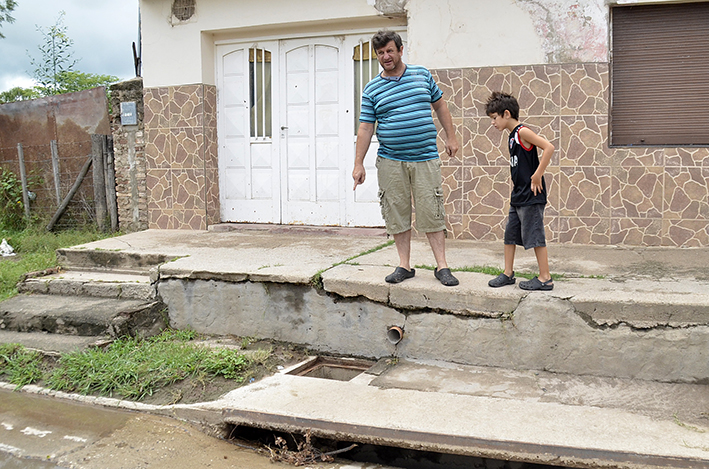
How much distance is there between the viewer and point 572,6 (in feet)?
20.8

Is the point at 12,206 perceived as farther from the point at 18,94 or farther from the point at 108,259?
the point at 18,94

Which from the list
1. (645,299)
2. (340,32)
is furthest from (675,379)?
(340,32)

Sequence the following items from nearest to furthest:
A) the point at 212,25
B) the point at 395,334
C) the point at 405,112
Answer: the point at 405,112
the point at 395,334
the point at 212,25

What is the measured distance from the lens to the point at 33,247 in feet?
27.9

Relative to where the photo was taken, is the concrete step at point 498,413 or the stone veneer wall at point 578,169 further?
the stone veneer wall at point 578,169

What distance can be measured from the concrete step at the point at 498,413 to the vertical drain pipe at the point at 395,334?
26 cm

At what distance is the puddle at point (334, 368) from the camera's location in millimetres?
4730

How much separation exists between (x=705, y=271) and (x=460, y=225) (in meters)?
2.51

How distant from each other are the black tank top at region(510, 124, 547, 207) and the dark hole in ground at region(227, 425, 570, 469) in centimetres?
183

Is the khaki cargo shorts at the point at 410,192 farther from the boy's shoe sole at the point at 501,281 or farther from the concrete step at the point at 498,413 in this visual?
the concrete step at the point at 498,413

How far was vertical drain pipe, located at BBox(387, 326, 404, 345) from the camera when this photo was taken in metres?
4.65

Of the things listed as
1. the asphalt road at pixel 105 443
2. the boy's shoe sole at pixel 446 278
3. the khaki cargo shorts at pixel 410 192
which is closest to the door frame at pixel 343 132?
the khaki cargo shorts at pixel 410 192

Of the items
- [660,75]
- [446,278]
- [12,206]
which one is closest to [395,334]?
[446,278]

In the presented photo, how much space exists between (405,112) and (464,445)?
95.8 inches
